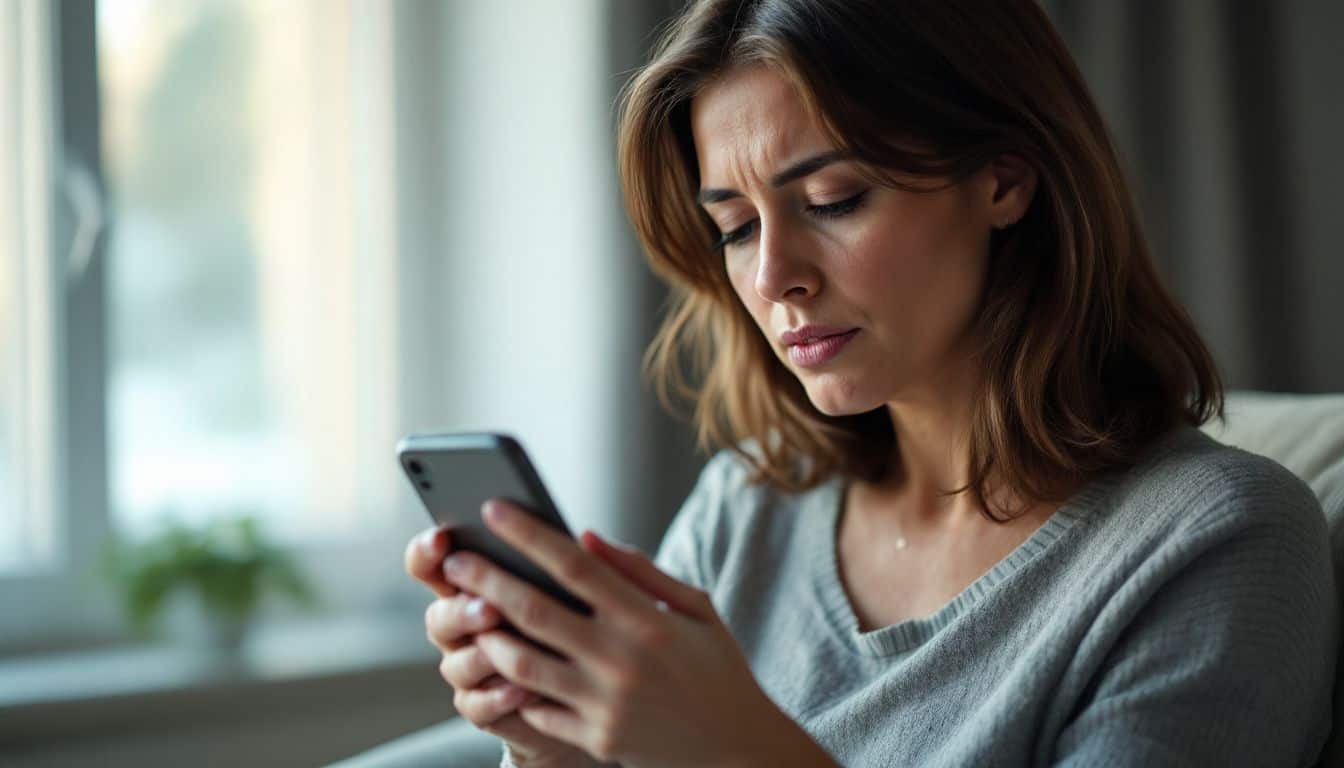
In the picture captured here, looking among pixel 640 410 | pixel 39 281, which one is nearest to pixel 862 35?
pixel 640 410

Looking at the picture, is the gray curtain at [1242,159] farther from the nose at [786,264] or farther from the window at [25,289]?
the window at [25,289]

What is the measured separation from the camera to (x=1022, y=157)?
1160mm

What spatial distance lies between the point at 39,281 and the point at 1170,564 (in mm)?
1798

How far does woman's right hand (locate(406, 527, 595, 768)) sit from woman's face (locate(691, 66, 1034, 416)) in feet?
1.38

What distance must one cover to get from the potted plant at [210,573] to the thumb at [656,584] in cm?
129

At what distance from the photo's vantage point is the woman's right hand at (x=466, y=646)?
92cm

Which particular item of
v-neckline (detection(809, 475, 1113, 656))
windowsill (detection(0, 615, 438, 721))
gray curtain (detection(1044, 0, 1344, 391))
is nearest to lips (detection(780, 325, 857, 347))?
v-neckline (detection(809, 475, 1113, 656))

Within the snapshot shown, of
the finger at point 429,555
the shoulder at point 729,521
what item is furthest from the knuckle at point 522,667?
the shoulder at point 729,521

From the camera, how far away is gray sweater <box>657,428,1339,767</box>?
0.92m

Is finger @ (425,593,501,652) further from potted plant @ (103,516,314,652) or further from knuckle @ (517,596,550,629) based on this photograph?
potted plant @ (103,516,314,652)

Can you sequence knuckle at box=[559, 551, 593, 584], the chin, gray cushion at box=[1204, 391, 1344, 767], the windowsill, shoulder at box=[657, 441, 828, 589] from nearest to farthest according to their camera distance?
1. knuckle at box=[559, 551, 593, 584]
2. gray cushion at box=[1204, 391, 1344, 767]
3. the chin
4. shoulder at box=[657, 441, 828, 589]
5. the windowsill

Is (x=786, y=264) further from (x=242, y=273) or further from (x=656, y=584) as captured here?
(x=242, y=273)

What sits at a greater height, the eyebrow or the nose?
the eyebrow

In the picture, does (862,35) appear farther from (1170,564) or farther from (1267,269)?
(1267,269)
